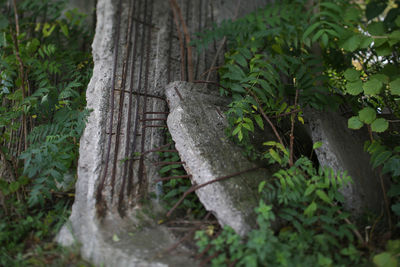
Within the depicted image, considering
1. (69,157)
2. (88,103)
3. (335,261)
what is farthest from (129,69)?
(335,261)

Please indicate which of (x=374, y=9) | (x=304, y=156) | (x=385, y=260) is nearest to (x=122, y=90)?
(x=304, y=156)

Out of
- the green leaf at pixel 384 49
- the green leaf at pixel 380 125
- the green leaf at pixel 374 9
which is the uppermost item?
the green leaf at pixel 374 9

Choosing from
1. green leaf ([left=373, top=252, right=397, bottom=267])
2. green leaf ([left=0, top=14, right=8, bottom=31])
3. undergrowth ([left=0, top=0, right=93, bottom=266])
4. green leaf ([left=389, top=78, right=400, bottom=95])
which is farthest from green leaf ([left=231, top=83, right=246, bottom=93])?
green leaf ([left=0, top=14, right=8, bottom=31])

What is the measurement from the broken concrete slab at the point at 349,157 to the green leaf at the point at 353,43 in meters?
0.59

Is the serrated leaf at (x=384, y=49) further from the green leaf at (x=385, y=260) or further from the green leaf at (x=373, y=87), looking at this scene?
the green leaf at (x=385, y=260)

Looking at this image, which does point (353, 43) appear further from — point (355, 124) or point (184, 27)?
point (184, 27)

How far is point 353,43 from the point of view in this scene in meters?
2.76

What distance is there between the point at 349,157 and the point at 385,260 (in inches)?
37.5

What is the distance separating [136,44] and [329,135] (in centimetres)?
201

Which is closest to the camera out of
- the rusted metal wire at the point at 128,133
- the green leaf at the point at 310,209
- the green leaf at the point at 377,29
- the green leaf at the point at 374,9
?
the green leaf at the point at 310,209

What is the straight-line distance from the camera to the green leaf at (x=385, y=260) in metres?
2.05

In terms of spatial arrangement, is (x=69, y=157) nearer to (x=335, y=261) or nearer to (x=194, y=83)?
(x=194, y=83)

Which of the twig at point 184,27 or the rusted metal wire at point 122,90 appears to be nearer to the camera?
the rusted metal wire at point 122,90

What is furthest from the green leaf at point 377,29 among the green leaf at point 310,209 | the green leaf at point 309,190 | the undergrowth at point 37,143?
the undergrowth at point 37,143
